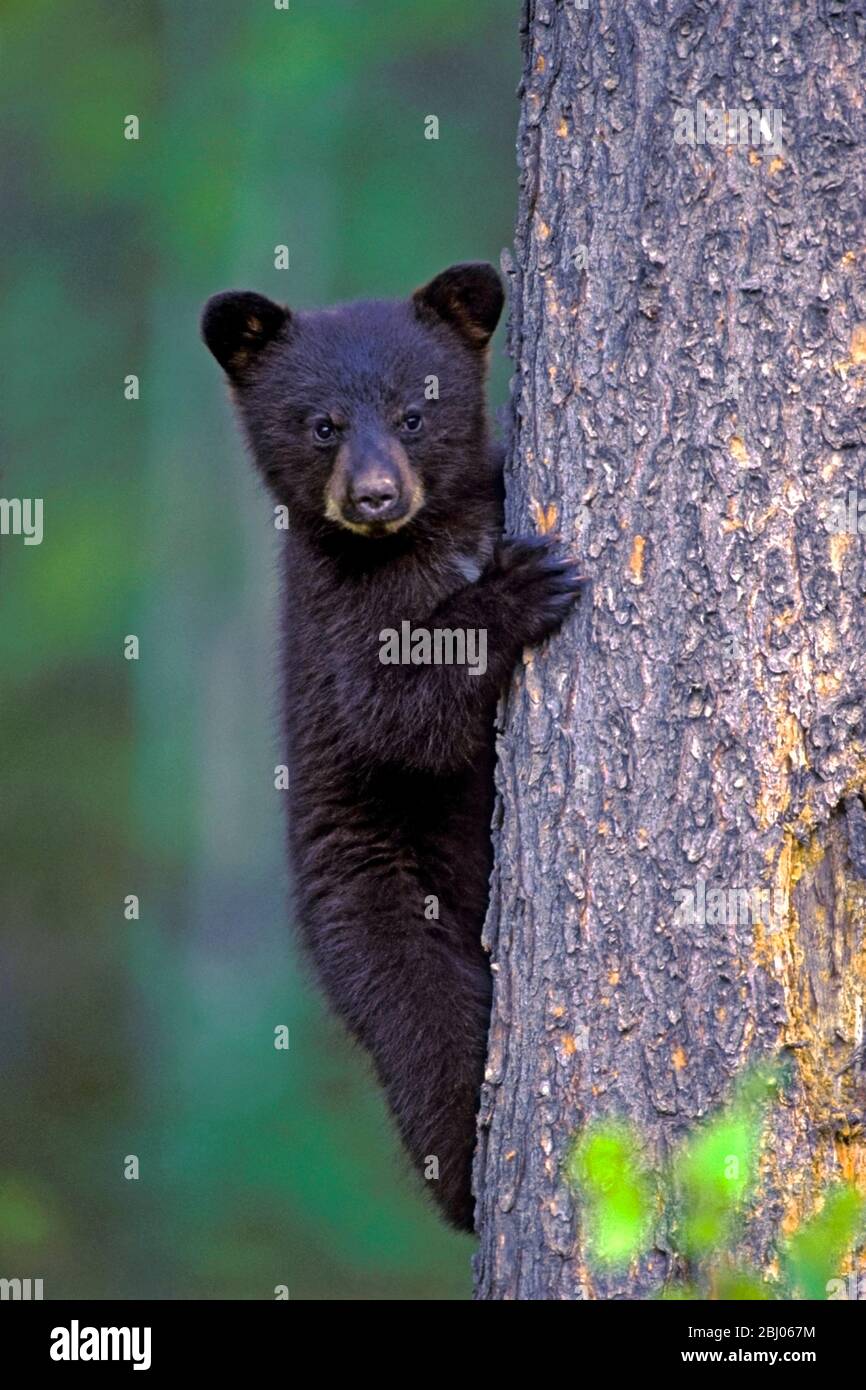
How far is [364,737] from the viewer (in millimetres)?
4824

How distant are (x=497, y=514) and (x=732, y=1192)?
2157mm

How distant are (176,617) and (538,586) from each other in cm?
836

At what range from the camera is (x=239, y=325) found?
5.38 meters

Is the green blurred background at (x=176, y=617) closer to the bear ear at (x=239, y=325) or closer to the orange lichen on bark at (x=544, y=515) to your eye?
the bear ear at (x=239, y=325)

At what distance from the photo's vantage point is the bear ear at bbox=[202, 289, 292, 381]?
5258mm

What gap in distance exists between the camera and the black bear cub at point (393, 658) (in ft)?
15.4

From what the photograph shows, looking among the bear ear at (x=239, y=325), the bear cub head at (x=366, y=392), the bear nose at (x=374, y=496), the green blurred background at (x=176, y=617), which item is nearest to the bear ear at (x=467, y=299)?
the bear cub head at (x=366, y=392)

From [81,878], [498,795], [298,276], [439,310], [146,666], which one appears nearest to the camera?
[498,795]

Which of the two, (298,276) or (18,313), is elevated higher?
(18,313)

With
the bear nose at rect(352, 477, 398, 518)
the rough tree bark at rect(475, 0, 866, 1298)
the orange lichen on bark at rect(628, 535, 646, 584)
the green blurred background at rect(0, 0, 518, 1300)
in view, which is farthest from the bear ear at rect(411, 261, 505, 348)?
the green blurred background at rect(0, 0, 518, 1300)

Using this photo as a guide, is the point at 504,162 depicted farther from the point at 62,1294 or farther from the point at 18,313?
the point at 62,1294

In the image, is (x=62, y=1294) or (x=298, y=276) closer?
(x=298, y=276)

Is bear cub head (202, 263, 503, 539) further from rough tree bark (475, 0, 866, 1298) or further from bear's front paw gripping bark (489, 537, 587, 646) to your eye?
rough tree bark (475, 0, 866, 1298)
